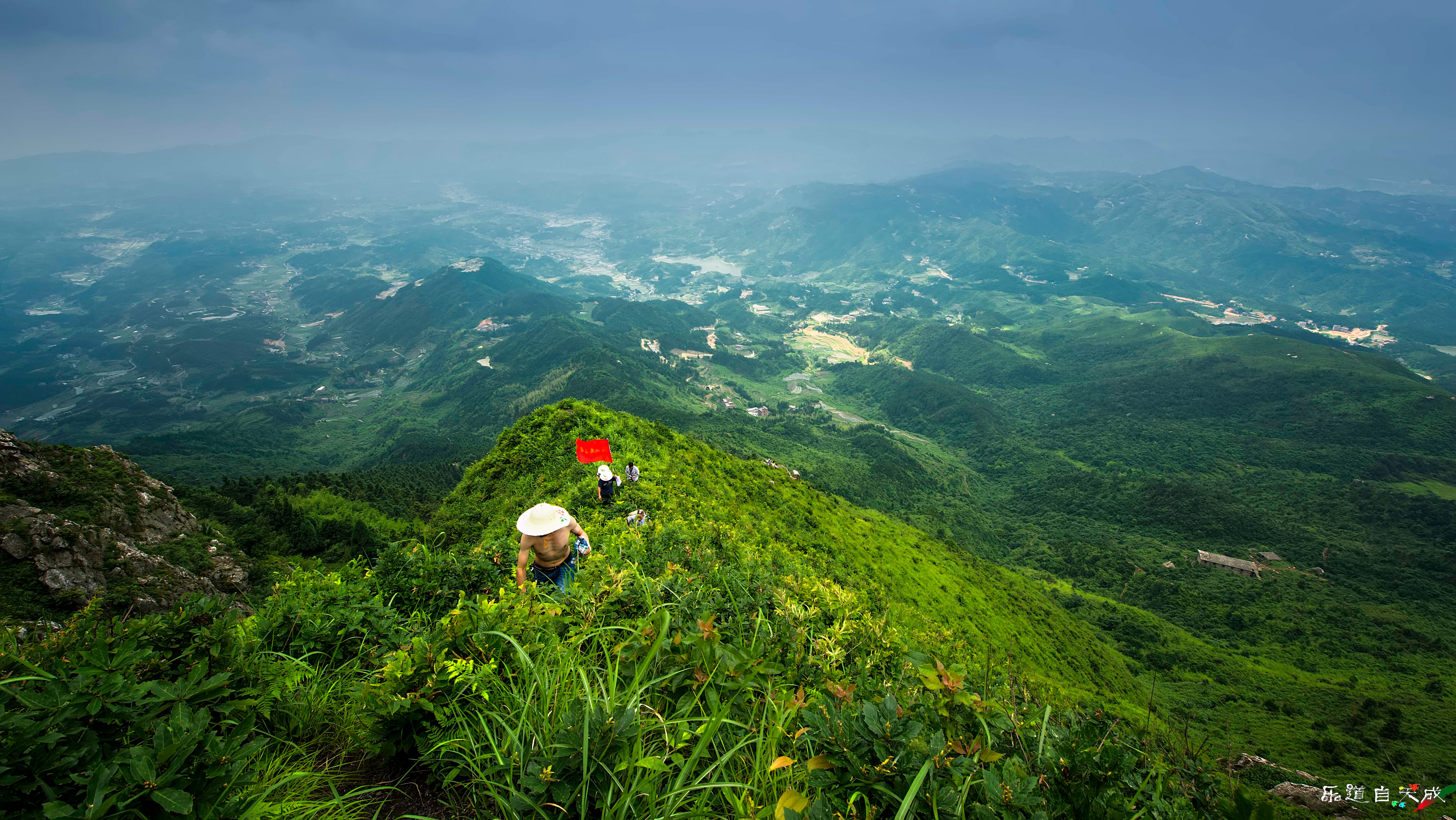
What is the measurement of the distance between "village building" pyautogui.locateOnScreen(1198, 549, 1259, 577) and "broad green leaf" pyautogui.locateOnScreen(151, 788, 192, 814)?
102508 mm

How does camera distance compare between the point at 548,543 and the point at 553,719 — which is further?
the point at 548,543

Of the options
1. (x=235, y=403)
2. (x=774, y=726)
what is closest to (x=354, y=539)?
(x=774, y=726)

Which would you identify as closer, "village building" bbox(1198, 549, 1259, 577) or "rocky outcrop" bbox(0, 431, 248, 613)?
"rocky outcrop" bbox(0, 431, 248, 613)

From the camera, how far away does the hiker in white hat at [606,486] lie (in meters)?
15.6

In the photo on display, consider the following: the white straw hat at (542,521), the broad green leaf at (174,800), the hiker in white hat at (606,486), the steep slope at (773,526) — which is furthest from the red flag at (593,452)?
the broad green leaf at (174,800)

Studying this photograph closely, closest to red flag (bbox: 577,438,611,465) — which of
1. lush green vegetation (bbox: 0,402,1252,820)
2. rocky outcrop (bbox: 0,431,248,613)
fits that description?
rocky outcrop (bbox: 0,431,248,613)

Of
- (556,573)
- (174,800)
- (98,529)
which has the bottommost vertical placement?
(98,529)

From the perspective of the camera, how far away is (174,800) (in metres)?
2.05

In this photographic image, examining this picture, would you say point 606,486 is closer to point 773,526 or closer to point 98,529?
point 773,526

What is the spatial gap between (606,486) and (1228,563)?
317 ft

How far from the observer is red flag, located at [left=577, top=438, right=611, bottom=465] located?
66.4 feet

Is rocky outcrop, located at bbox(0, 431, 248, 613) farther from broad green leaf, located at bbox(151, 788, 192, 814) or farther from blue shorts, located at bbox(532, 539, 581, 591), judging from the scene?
broad green leaf, located at bbox(151, 788, 192, 814)

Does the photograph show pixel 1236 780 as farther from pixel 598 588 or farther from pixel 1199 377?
pixel 1199 377

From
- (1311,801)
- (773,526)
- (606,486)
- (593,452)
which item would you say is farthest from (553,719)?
(773,526)
